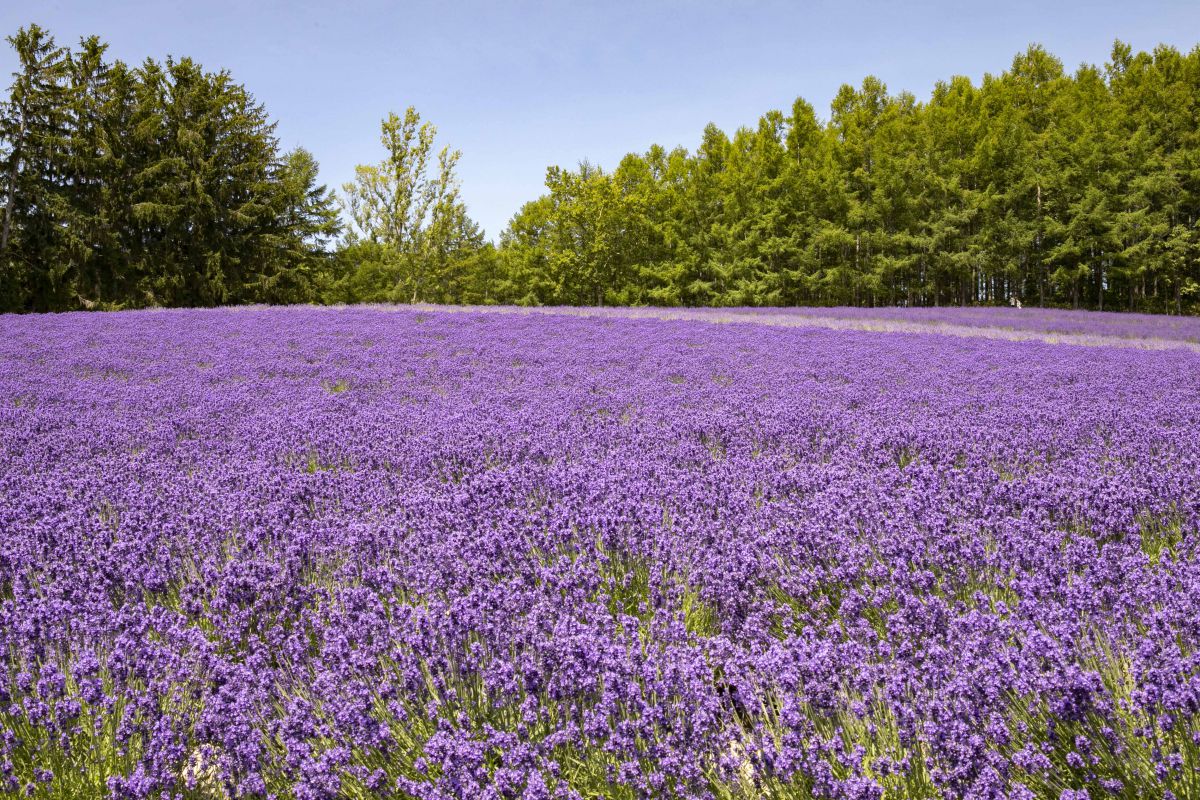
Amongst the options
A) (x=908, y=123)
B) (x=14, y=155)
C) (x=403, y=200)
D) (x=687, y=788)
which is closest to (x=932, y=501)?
(x=687, y=788)

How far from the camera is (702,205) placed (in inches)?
1420

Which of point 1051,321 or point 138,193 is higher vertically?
point 138,193

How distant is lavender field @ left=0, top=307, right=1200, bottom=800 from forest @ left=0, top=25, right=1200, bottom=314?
26298 millimetres

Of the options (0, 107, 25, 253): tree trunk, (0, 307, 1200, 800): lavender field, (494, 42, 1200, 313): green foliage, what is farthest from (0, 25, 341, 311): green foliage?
(0, 307, 1200, 800): lavender field

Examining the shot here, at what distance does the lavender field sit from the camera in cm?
200

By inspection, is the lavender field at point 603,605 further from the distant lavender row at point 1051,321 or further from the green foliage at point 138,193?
the green foliage at point 138,193

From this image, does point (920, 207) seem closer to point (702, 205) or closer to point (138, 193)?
point (702, 205)

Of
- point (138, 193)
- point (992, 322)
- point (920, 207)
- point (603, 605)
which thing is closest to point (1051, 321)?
point (992, 322)

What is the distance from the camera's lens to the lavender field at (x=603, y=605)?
2.00m

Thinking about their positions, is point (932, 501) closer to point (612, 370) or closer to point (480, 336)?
point (612, 370)

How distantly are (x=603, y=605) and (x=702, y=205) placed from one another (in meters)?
35.4

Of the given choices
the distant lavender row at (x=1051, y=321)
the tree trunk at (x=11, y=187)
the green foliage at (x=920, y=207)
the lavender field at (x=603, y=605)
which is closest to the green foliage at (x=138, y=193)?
the tree trunk at (x=11, y=187)

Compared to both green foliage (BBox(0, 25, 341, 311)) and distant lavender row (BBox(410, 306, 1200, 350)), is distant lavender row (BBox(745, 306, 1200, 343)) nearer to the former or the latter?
distant lavender row (BBox(410, 306, 1200, 350))

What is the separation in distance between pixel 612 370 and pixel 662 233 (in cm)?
2886
